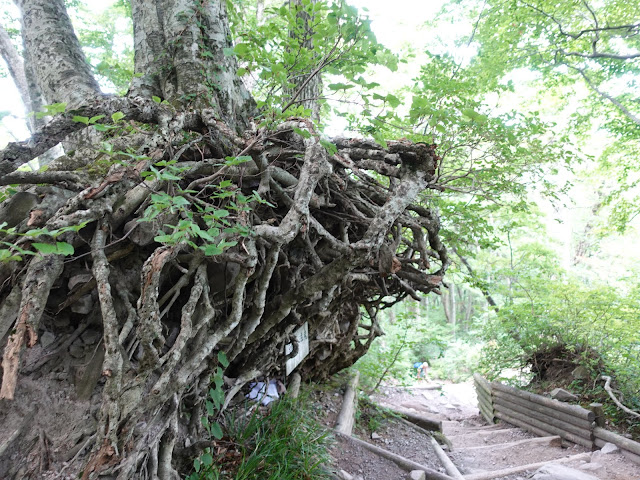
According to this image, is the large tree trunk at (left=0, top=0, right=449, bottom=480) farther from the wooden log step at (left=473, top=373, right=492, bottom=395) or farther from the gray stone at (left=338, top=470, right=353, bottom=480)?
the wooden log step at (left=473, top=373, right=492, bottom=395)

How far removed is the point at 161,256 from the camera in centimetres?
184

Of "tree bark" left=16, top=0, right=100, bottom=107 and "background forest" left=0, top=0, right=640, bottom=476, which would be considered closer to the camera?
"tree bark" left=16, top=0, right=100, bottom=107

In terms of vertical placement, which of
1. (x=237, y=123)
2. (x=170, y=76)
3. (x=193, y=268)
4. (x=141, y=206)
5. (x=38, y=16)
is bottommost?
(x=193, y=268)

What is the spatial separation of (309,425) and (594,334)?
676cm

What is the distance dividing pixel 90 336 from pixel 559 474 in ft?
18.0

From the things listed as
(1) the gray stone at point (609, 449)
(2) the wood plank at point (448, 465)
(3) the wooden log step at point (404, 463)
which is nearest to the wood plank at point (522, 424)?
(1) the gray stone at point (609, 449)

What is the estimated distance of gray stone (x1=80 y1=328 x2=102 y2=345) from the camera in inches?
93.5

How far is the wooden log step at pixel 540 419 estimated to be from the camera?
6377mm

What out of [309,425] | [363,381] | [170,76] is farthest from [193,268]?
[363,381]

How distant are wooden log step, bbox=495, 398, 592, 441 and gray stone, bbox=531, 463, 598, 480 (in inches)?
88.5

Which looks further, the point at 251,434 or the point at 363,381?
the point at 363,381

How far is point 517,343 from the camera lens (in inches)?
339

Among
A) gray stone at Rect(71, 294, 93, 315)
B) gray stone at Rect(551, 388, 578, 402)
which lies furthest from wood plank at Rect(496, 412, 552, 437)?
gray stone at Rect(71, 294, 93, 315)

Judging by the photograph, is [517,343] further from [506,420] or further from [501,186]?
[501,186]
